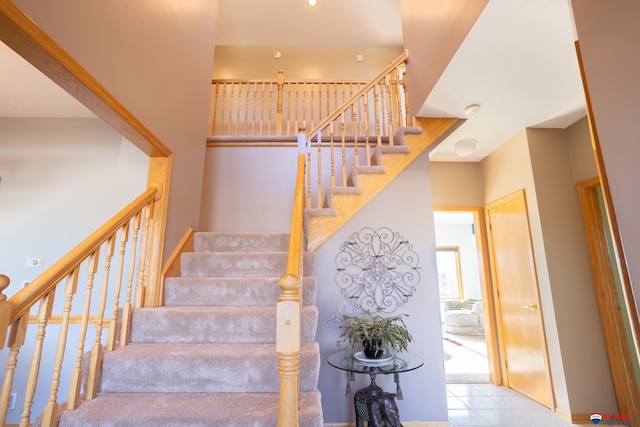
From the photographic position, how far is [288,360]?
44.8 inches

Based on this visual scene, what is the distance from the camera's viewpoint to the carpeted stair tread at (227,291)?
2242 mm

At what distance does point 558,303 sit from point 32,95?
5214 mm

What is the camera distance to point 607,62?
1.11m

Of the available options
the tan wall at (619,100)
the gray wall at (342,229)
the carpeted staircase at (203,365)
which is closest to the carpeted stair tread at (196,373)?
the carpeted staircase at (203,365)

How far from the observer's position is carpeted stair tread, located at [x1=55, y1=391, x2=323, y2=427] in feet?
4.42

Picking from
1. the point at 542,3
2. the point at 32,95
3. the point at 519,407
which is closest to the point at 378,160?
the point at 542,3

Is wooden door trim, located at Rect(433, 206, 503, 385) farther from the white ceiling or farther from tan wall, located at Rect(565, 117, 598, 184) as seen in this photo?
tan wall, located at Rect(565, 117, 598, 184)

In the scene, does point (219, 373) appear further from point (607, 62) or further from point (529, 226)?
point (529, 226)

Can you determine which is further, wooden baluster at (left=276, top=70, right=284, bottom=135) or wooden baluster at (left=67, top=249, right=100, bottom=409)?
wooden baluster at (left=276, top=70, right=284, bottom=135)

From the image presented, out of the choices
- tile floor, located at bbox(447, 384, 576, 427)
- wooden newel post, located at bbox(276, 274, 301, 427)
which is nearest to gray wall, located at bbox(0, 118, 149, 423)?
wooden newel post, located at bbox(276, 274, 301, 427)

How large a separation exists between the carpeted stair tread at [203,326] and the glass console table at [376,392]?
50 cm

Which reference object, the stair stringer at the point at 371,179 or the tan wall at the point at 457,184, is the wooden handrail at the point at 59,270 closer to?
the stair stringer at the point at 371,179

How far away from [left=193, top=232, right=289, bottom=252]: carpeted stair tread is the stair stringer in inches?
13.2

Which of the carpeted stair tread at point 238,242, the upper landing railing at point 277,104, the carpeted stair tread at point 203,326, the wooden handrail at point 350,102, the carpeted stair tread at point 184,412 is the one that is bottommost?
the carpeted stair tread at point 184,412
